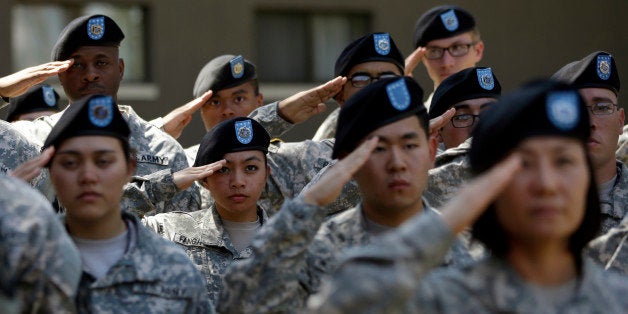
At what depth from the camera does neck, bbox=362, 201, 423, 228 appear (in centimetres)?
525

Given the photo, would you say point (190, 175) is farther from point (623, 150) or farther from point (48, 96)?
point (48, 96)

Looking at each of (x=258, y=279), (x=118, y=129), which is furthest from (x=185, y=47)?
(x=258, y=279)

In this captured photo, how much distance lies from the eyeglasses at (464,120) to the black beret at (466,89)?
0.27 ft

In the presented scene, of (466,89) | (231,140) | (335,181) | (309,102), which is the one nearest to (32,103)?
(309,102)

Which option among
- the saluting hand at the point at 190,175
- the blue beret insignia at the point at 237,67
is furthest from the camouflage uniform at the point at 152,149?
the blue beret insignia at the point at 237,67

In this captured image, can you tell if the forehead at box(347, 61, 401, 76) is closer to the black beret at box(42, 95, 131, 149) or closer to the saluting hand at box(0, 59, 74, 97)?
the saluting hand at box(0, 59, 74, 97)

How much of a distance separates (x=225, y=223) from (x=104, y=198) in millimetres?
1980

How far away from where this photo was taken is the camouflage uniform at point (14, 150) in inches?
268

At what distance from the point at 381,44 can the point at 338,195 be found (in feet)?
8.56

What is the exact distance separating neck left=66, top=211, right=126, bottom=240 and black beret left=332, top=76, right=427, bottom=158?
98 centimetres

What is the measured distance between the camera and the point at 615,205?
664 centimetres

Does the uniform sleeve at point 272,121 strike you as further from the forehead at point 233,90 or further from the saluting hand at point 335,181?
the saluting hand at point 335,181

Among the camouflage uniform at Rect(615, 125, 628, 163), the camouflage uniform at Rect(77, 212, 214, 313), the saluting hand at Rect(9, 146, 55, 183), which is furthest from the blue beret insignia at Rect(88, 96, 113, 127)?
the camouflage uniform at Rect(615, 125, 628, 163)

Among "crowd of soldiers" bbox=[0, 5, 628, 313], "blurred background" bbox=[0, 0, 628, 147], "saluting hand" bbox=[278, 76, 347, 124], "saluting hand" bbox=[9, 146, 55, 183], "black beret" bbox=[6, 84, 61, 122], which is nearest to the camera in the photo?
"crowd of soldiers" bbox=[0, 5, 628, 313]
